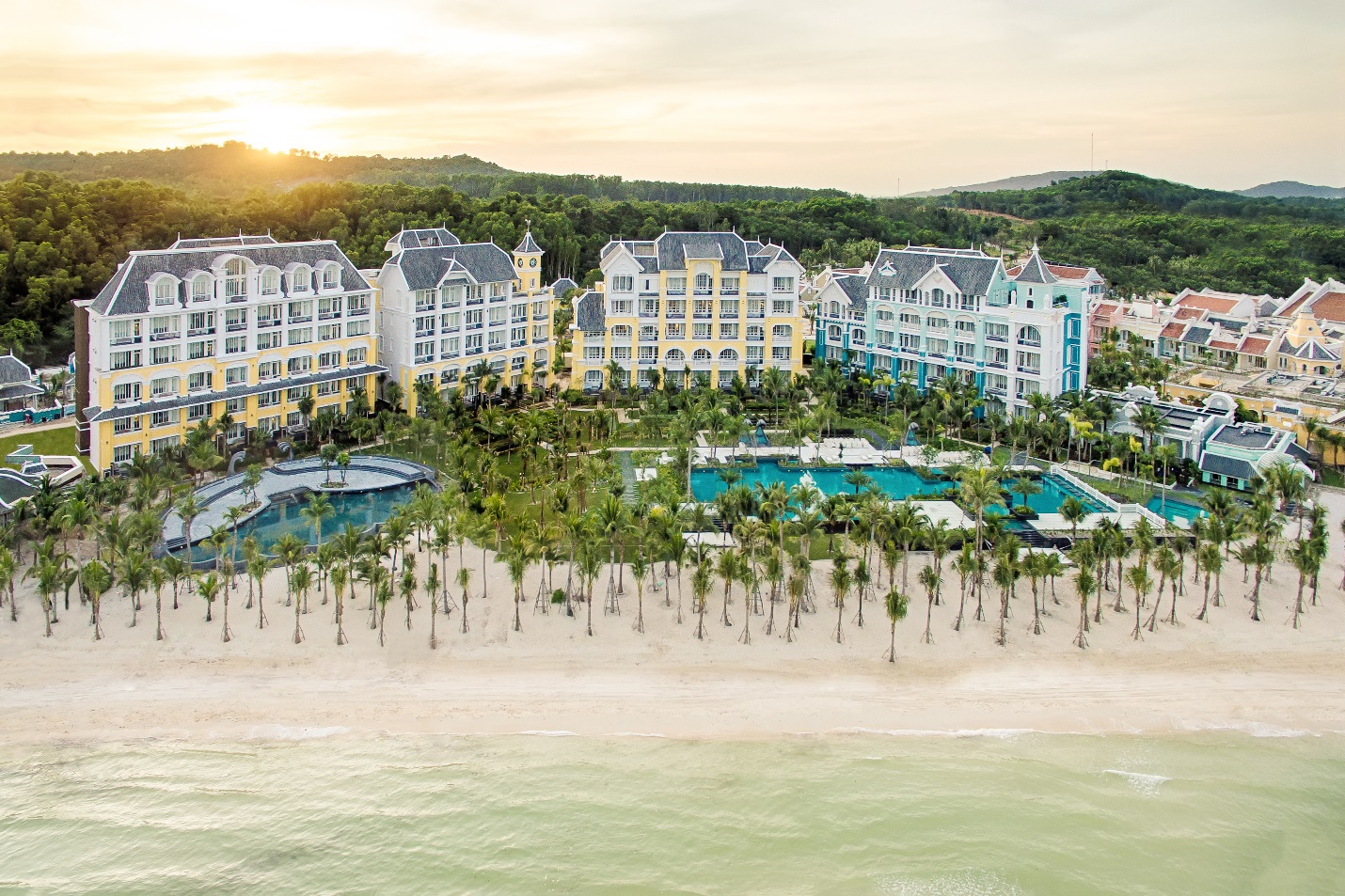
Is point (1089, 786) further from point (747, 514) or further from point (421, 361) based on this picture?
point (421, 361)

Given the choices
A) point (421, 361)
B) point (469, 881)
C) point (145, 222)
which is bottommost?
point (469, 881)

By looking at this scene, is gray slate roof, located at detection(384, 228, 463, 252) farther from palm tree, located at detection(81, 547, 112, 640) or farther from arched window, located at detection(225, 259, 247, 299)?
palm tree, located at detection(81, 547, 112, 640)

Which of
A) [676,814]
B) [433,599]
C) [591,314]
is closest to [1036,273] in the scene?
[591,314]

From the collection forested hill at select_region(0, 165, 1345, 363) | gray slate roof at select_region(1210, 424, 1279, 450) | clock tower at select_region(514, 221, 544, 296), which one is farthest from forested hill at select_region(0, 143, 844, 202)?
gray slate roof at select_region(1210, 424, 1279, 450)

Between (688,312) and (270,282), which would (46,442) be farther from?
(688,312)

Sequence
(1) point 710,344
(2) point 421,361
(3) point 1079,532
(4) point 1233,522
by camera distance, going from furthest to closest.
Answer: (1) point 710,344 < (2) point 421,361 < (3) point 1079,532 < (4) point 1233,522

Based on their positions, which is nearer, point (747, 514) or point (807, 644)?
point (807, 644)

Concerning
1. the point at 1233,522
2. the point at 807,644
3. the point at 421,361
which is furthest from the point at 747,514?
the point at 421,361
